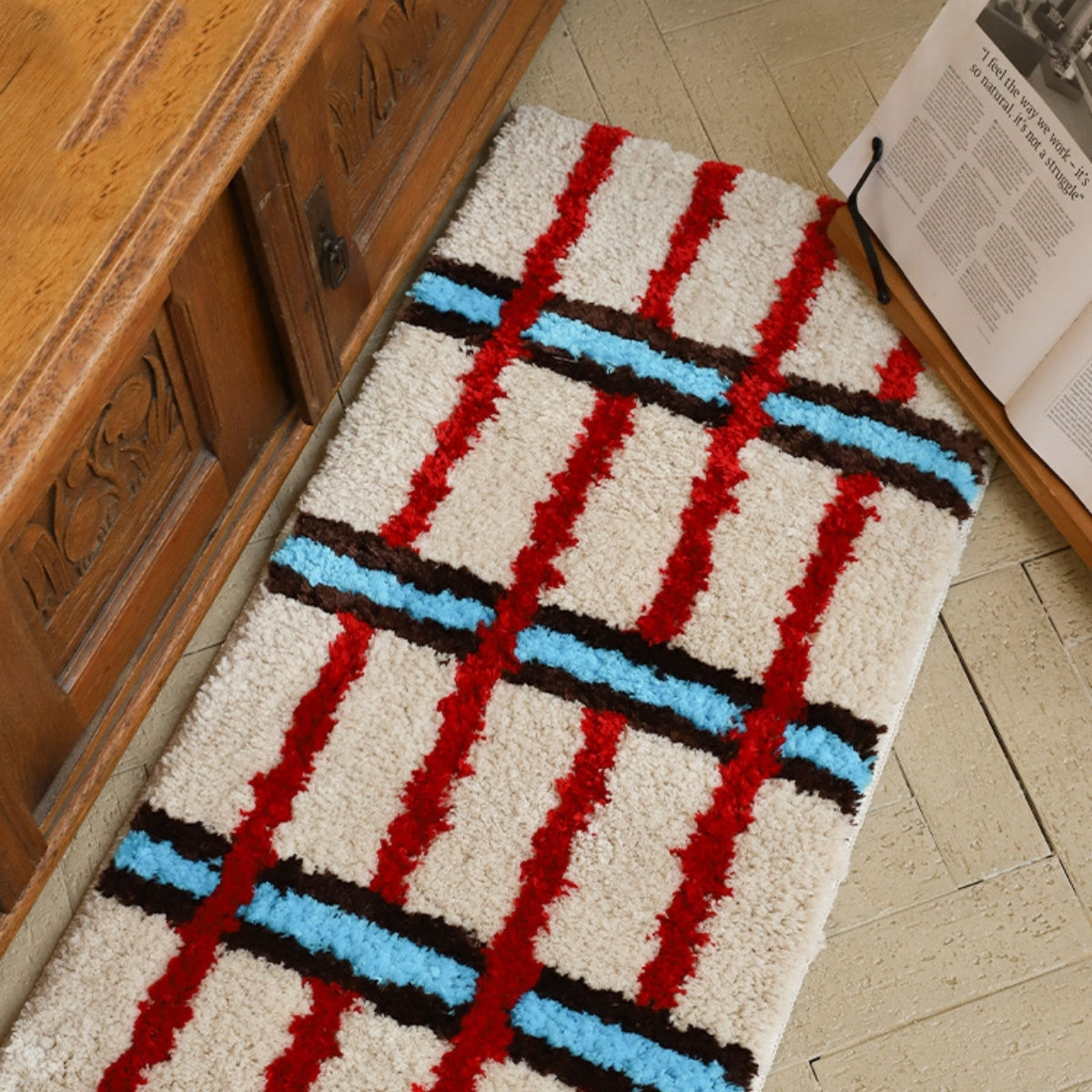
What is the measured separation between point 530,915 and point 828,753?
0.95ft

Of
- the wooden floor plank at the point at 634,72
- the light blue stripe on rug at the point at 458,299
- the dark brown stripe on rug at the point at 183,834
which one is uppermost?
the wooden floor plank at the point at 634,72

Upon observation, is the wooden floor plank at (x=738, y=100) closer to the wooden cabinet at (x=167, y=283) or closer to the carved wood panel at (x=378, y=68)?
the wooden cabinet at (x=167, y=283)

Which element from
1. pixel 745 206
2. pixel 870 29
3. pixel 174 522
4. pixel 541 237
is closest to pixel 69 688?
pixel 174 522

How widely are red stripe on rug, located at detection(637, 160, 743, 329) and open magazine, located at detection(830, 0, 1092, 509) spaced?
141 mm

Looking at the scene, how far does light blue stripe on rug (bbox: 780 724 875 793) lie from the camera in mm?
1100

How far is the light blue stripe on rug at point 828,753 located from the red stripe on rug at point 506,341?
0.38 meters

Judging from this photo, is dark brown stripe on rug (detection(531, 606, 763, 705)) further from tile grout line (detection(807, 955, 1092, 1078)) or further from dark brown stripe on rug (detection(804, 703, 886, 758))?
tile grout line (detection(807, 955, 1092, 1078))

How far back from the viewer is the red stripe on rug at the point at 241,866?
3.32 feet

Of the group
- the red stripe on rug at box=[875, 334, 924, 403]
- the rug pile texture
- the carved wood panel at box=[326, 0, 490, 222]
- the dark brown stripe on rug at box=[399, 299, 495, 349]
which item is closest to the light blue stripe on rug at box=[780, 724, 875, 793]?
the rug pile texture

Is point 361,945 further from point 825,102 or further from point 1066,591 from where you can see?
point 825,102

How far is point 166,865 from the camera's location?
107 centimetres

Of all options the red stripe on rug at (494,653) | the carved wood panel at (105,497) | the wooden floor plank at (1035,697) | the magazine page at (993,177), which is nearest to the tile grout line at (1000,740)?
the wooden floor plank at (1035,697)

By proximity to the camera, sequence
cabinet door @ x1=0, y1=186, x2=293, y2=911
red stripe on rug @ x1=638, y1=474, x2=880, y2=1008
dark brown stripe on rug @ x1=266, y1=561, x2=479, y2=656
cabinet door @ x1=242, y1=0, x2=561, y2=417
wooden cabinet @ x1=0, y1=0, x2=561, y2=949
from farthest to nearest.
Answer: dark brown stripe on rug @ x1=266, y1=561, x2=479, y2=656
red stripe on rug @ x1=638, y1=474, x2=880, y2=1008
cabinet door @ x1=242, y1=0, x2=561, y2=417
cabinet door @ x1=0, y1=186, x2=293, y2=911
wooden cabinet @ x1=0, y1=0, x2=561, y2=949

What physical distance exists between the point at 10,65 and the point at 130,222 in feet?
0.41
